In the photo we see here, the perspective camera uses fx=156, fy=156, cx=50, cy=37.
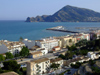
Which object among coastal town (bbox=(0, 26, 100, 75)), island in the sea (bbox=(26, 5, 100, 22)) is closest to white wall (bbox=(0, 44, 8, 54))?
coastal town (bbox=(0, 26, 100, 75))

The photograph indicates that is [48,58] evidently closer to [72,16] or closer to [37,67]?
[37,67]

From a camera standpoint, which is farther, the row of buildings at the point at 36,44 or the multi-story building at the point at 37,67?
the row of buildings at the point at 36,44

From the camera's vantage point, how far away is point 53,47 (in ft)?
58.6

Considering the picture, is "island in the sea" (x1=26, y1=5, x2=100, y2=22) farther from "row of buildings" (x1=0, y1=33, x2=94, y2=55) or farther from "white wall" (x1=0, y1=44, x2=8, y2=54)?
"white wall" (x1=0, y1=44, x2=8, y2=54)

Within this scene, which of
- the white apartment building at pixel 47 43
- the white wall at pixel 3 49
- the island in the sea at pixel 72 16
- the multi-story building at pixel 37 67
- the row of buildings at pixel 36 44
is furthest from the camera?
the island in the sea at pixel 72 16

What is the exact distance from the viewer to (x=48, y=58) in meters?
12.4

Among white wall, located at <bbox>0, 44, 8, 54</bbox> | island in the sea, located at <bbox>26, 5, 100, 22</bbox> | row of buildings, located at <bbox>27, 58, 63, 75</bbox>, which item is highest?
island in the sea, located at <bbox>26, 5, 100, 22</bbox>

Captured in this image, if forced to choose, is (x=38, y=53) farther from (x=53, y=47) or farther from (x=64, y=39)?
(x=64, y=39)

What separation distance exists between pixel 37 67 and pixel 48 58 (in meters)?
3.20

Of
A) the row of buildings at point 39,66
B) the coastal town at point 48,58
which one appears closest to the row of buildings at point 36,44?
the coastal town at point 48,58

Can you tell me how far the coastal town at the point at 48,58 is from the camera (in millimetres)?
8594

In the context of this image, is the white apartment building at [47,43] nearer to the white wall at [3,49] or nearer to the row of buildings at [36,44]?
the row of buildings at [36,44]

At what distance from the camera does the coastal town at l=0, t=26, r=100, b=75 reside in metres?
8.59

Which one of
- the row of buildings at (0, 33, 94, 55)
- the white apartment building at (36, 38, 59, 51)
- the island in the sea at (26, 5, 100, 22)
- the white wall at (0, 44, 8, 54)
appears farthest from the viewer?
the island in the sea at (26, 5, 100, 22)
